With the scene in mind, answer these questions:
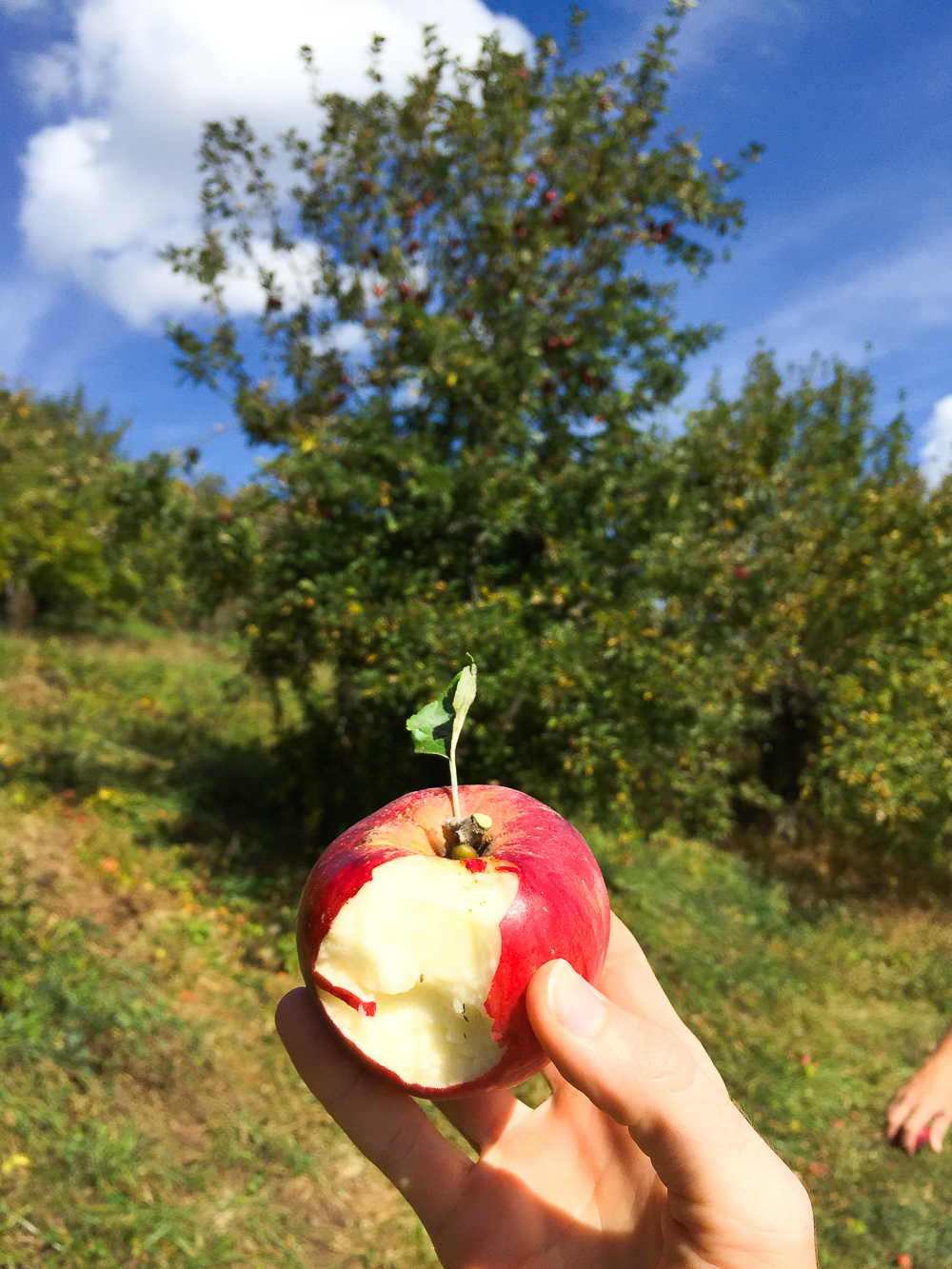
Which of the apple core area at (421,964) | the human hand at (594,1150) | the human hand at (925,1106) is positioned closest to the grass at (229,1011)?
the human hand at (925,1106)

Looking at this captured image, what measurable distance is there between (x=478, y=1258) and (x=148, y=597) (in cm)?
1876

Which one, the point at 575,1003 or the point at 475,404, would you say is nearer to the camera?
the point at 575,1003

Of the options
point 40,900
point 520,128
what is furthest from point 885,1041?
point 520,128

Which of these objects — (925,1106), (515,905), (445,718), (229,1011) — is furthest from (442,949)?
(229,1011)

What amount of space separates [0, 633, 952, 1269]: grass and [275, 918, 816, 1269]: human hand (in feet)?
6.04

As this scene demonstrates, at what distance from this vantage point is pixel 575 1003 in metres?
1.21

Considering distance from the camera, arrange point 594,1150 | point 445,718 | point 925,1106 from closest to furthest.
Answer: point 445,718, point 594,1150, point 925,1106

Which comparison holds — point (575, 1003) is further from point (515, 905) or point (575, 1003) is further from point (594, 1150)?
point (594, 1150)

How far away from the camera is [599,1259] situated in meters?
1.52

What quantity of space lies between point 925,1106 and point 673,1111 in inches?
85.0

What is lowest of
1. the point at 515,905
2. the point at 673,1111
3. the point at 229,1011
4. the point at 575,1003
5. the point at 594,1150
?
the point at 229,1011

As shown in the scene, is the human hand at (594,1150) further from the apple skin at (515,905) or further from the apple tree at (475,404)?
the apple tree at (475,404)

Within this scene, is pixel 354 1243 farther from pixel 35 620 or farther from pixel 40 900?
pixel 35 620

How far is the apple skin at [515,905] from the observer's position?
4.23 ft
